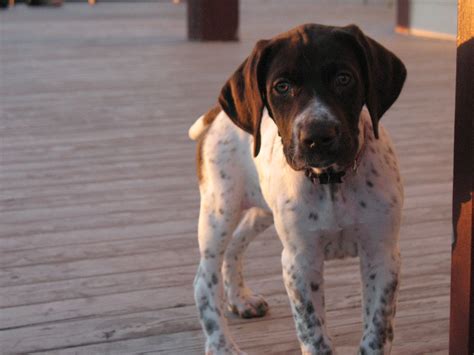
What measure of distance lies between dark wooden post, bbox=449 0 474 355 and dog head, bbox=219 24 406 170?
203mm

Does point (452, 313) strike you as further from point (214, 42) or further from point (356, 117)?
point (214, 42)

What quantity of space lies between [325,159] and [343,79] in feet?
0.74

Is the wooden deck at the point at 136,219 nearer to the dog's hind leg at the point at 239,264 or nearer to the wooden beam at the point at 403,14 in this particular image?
the dog's hind leg at the point at 239,264

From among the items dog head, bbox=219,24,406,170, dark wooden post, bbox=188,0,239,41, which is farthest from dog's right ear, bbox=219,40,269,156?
dark wooden post, bbox=188,0,239,41

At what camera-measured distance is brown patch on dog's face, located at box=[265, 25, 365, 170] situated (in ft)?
7.82

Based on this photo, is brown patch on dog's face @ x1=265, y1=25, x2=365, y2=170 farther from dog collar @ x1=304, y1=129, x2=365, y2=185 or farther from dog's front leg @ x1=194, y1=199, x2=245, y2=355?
dog's front leg @ x1=194, y1=199, x2=245, y2=355

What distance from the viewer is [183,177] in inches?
217

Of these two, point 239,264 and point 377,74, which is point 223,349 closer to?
point 239,264

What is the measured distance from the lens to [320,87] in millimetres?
2459

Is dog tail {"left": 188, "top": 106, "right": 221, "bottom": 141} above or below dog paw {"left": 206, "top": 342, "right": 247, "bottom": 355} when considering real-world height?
above

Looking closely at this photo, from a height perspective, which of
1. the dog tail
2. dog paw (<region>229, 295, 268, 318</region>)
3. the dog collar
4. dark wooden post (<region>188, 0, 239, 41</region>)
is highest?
the dog collar

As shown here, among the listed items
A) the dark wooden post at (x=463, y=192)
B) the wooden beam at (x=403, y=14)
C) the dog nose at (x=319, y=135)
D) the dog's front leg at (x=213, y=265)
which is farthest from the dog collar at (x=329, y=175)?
the wooden beam at (x=403, y=14)

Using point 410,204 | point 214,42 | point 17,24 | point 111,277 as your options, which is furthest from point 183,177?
point 17,24

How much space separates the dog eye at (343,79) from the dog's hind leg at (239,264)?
3.19ft
